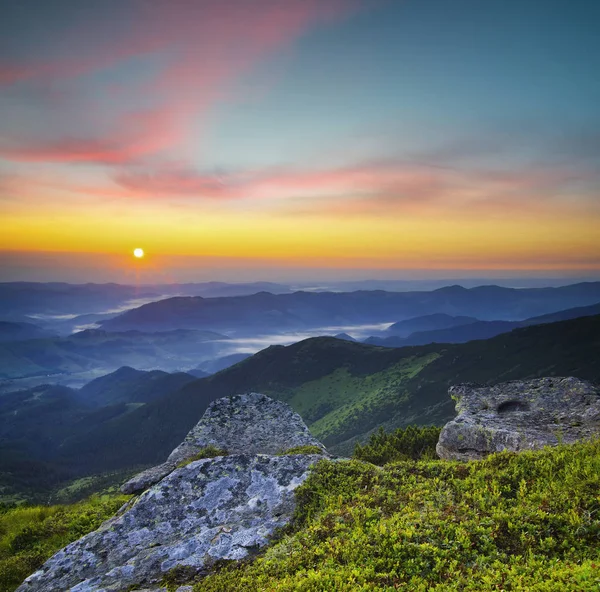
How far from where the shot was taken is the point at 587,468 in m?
9.34

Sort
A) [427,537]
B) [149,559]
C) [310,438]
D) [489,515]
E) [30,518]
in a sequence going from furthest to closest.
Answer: [310,438] → [30,518] → [149,559] → [489,515] → [427,537]

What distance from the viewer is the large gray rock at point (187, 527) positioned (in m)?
10.0

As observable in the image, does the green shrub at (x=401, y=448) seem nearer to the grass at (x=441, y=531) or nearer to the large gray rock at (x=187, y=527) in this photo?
the large gray rock at (x=187, y=527)

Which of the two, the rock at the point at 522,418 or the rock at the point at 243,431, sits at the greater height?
the rock at the point at 522,418

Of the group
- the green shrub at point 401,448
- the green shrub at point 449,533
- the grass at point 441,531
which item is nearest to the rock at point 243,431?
the green shrub at point 401,448

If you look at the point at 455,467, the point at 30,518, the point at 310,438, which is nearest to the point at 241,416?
the point at 310,438

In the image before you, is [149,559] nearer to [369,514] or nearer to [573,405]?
[369,514]

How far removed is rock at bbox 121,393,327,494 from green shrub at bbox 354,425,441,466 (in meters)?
2.77

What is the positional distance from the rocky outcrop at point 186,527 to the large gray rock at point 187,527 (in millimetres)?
26

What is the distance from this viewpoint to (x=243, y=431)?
2402cm

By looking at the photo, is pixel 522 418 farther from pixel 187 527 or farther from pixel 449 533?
pixel 187 527

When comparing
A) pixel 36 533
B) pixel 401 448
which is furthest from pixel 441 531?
pixel 36 533

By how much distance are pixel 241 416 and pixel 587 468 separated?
19.9 meters

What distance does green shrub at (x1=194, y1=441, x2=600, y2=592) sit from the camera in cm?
691
